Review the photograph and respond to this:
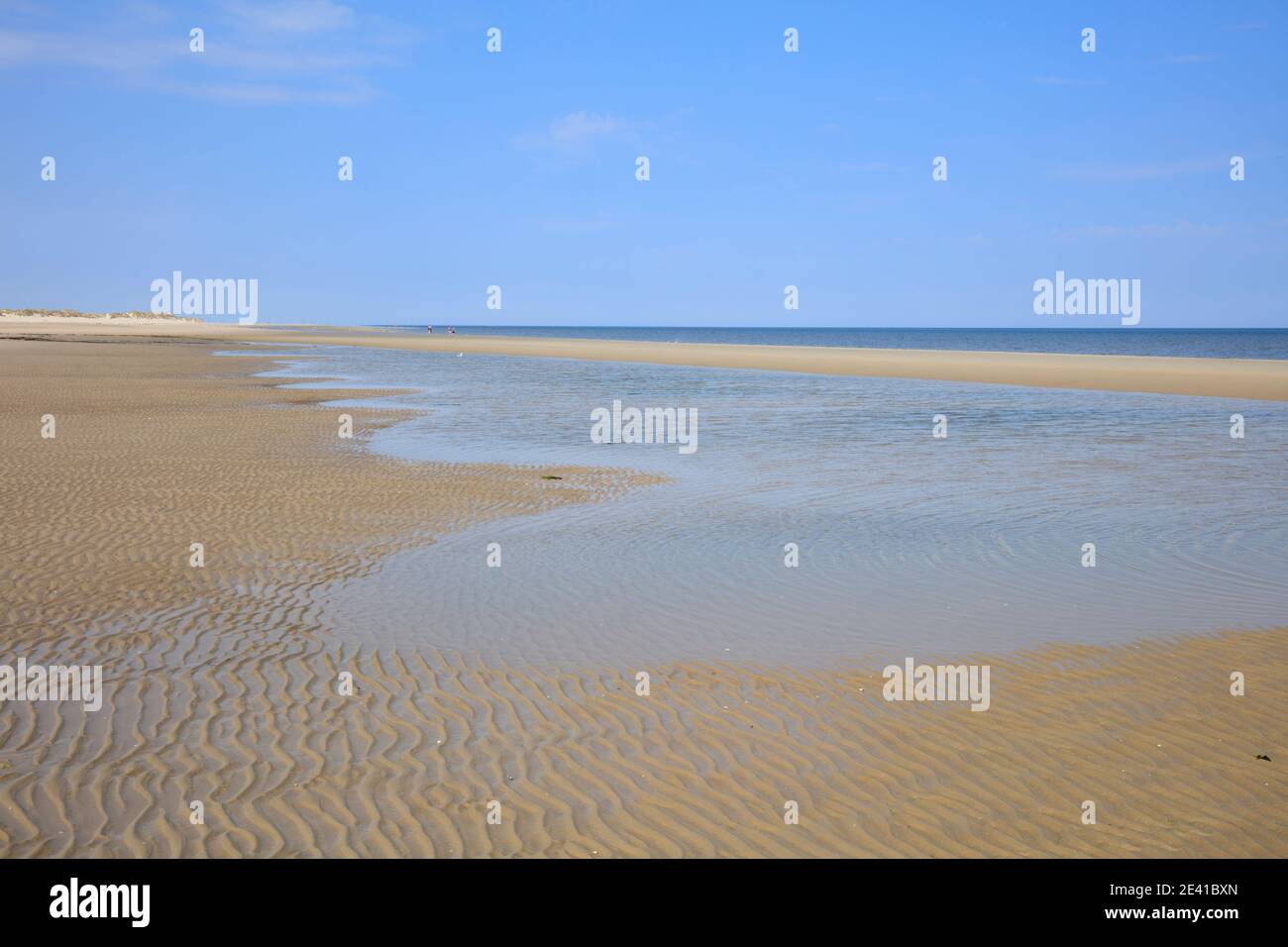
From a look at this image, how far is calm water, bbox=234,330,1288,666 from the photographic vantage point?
29.7ft

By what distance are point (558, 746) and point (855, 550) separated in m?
6.34

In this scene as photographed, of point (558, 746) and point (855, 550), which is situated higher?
point (855, 550)

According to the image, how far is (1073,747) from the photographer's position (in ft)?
21.6

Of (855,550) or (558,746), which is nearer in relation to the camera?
(558,746)

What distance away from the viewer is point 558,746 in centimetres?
662

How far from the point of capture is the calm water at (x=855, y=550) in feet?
29.7

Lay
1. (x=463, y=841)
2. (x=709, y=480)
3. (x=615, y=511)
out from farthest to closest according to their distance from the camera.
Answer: (x=709, y=480) → (x=615, y=511) → (x=463, y=841)

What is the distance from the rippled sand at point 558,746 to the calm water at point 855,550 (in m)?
0.58

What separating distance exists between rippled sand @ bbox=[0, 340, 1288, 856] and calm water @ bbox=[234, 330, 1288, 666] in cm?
58

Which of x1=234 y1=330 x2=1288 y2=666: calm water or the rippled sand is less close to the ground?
x1=234 y1=330 x2=1288 y2=666: calm water

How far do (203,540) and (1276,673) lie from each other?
37.4 ft
